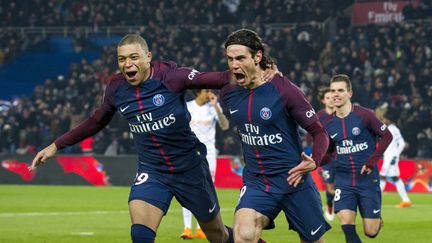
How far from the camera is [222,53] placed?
114ft

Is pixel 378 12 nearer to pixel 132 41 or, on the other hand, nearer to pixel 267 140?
pixel 132 41

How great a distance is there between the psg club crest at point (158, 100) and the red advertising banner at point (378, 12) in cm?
2824

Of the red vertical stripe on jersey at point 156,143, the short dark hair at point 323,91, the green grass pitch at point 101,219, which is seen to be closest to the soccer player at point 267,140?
the red vertical stripe on jersey at point 156,143

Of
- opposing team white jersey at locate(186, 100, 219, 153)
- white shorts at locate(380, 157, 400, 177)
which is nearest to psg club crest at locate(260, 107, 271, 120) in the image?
opposing team white jersey at locate(186, 100, 219, 153)

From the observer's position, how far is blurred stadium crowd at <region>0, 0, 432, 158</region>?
30.1 m

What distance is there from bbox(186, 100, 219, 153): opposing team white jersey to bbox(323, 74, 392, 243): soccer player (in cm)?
364

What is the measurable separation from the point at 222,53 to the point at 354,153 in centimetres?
2267

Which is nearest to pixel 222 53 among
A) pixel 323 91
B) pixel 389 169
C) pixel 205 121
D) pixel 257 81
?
pixel 389 169

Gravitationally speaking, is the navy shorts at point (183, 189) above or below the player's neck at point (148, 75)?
below

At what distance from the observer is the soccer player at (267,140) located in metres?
8.16

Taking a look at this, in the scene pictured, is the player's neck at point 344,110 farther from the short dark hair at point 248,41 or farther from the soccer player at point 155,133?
the short dark hair at point 248,41

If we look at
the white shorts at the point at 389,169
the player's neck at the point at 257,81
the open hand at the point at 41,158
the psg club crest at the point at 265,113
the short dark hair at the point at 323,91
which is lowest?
the white shorts at the point at 389,169

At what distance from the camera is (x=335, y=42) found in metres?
34.2

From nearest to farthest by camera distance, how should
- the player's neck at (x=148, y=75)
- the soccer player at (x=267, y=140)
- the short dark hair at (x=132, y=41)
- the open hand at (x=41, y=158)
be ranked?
1. the soccer player at (x=267, y=140)
2. the short dark hair at (x=132, y=41)
3. the open hand at (x=41, y=158)
4. the player's neck at (x=148, y=75)
